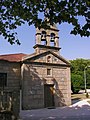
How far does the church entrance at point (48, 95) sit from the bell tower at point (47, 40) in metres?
3.56

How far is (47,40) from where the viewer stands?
2458 cm

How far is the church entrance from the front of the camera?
23163 mm

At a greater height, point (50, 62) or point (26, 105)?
point (50, 62)

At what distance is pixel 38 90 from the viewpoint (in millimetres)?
22625

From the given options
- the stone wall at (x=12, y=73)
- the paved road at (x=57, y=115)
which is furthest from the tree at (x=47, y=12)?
the stone wall at (x=12, y=73)

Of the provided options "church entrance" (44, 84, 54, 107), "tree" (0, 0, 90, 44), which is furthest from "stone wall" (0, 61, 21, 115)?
"tree" (0, 0, 90, 44)

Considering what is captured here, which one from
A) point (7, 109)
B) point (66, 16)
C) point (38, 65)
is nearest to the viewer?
point (66, 16)

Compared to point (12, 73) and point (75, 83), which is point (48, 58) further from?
point (75, 83)

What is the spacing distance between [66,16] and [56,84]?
16.8m

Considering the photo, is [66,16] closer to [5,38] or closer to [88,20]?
[88,20]

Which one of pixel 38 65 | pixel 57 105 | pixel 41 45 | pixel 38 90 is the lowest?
pixel 57 105

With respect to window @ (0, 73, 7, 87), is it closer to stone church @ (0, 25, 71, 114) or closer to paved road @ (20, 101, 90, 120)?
stone church @ (0, 25, 71, 114)

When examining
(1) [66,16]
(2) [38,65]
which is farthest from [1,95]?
(2) [38,65]

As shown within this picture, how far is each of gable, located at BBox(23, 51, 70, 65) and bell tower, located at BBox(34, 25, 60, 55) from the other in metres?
0.48
